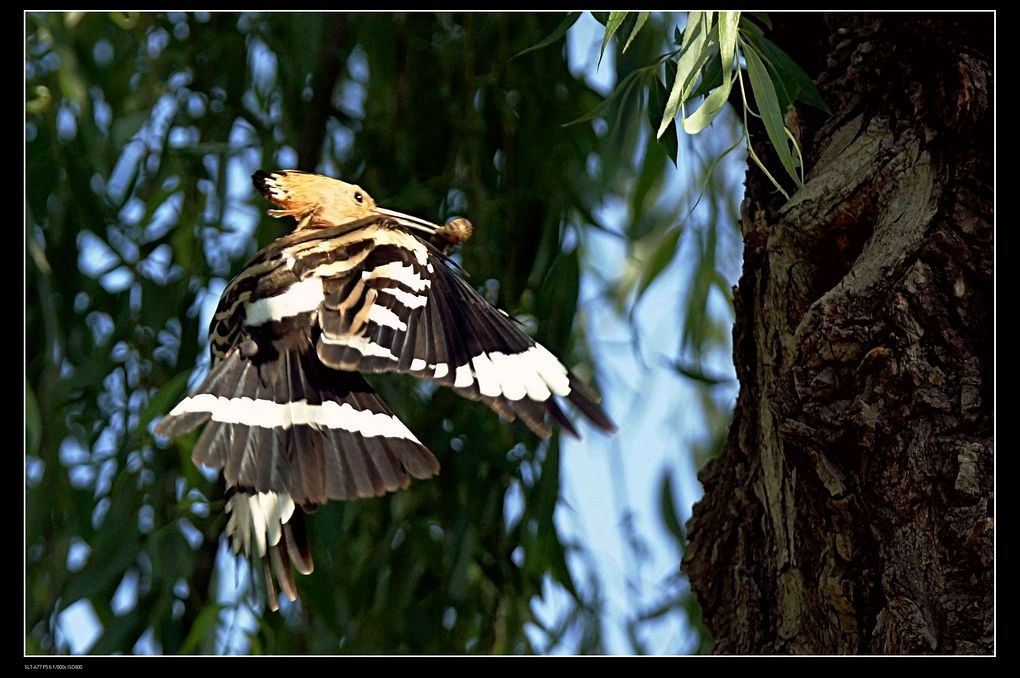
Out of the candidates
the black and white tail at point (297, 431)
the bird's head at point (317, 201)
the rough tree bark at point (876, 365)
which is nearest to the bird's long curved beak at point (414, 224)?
the bird's head at point (317, 201)

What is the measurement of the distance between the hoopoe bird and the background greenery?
448 millimetres

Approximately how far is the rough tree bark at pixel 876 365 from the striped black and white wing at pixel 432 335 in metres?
0.30

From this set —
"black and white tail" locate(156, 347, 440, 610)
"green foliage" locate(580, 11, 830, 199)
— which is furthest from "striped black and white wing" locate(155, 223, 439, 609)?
"green foliage" locate(580, 11, 830, 199)

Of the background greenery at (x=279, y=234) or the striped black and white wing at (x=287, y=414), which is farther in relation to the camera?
the background greenery at (x=279, y=234)

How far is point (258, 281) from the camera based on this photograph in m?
1.08

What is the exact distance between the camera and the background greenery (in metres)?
1.57

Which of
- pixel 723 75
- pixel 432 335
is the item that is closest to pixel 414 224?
pixel 432 335

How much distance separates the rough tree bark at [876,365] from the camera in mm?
1052

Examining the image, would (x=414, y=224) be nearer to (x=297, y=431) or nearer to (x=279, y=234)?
(x=297, y=431)

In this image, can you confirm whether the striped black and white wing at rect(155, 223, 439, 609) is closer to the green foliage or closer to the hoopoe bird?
the hoopoe bird

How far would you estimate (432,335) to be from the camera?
952 mm

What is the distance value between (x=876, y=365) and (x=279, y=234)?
910 millimetres

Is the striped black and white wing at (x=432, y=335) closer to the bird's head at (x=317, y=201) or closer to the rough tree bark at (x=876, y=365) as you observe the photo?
the bird's head at (x=317, y=201)

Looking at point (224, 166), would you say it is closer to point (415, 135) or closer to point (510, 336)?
point (415, 135)
